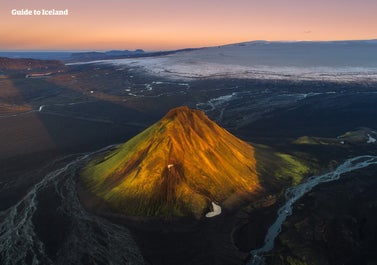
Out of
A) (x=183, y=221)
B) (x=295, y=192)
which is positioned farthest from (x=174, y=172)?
(x=295, y=192)

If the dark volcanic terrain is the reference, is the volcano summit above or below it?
above

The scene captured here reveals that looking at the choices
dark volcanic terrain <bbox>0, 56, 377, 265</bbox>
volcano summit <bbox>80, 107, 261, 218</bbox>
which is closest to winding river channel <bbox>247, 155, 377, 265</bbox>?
dark volcanic terrain <bbox>0, 56, 377, 265</bbox>

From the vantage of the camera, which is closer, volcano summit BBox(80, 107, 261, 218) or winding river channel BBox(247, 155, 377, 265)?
winding river channel BBox(247, 155, 377, 265)

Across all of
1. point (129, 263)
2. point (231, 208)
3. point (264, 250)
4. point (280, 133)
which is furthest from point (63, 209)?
point (280, 133)

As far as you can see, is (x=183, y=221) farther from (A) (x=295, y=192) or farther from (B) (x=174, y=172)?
(A) (x=295, y=192)

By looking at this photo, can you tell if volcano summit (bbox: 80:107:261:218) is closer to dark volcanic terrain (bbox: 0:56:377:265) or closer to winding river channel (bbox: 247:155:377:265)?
dark volcanic terrain (bbox: 0:56:377:265)
